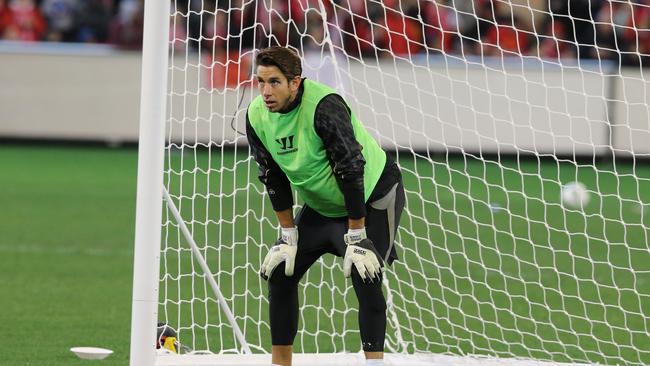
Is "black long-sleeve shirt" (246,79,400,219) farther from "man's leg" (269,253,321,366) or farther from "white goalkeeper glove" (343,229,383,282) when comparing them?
"man's leg" (269,253,321,366)

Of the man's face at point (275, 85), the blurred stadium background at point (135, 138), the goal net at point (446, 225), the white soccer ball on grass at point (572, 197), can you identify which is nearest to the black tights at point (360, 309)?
the goal net at point (446, 225)

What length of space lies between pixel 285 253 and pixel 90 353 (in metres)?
1.43

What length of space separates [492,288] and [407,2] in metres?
8.03

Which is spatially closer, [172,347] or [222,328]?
[172,347]

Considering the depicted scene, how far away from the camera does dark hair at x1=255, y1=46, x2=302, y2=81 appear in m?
5.34

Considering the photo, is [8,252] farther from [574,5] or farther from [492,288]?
[574,5]

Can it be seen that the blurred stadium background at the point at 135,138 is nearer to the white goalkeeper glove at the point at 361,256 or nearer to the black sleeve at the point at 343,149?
the white goalkeeper glove at the point at 361,256

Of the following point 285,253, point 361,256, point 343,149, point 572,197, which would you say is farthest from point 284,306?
point 572,197

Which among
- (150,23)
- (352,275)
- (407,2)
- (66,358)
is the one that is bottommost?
(66,358)

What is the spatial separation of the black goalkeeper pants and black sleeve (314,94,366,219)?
0.27m

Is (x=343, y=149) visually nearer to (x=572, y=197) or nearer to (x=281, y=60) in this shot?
(x=281, y=60)

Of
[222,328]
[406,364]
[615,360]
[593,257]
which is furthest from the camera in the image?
[593,257]

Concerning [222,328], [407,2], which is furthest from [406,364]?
[407,2]

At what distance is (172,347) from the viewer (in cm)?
674
